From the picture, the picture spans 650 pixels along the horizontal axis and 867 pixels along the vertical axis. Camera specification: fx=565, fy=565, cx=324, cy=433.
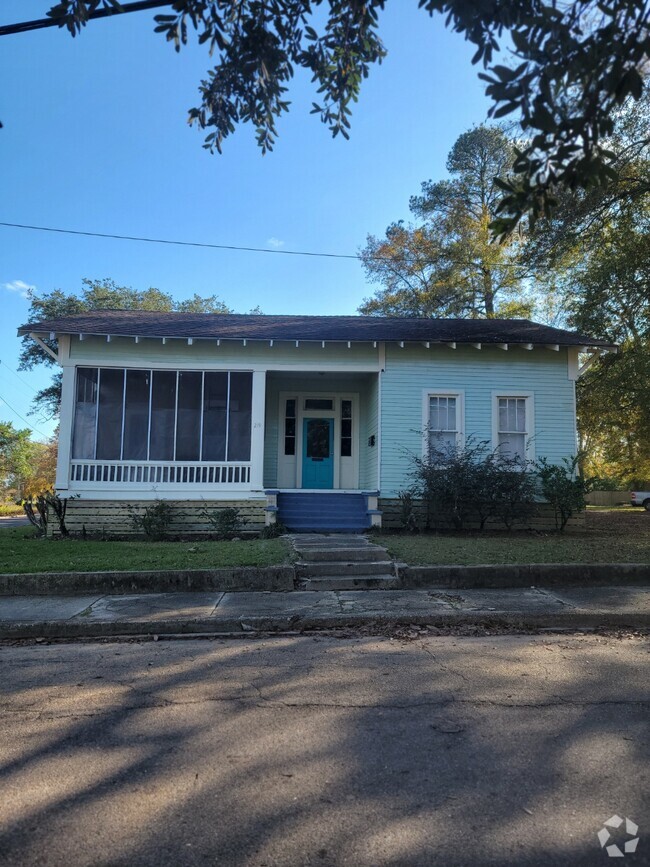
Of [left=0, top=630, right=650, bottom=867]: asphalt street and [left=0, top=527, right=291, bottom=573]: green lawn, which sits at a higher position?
[left=0, top=527, right=291, bottom=573]: green lawn

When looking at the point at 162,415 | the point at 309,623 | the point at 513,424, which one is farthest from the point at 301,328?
the point at 309,623

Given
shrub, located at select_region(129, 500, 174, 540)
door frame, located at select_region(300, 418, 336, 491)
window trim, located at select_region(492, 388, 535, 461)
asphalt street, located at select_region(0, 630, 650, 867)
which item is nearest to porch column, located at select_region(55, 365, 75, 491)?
shrub, located at select_region(129, 500, 174, 540)

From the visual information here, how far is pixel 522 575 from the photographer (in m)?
7.53

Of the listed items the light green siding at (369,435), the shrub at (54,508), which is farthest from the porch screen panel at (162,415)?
the light green siding at (369,435)

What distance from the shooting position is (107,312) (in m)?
15.2

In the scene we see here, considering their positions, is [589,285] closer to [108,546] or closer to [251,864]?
[108,546]

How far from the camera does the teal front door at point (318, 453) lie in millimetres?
14562

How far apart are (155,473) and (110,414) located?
66.7 inches

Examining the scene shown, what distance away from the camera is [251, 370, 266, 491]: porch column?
494 inches

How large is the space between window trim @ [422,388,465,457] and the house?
0.11ft

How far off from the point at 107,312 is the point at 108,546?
7674 millimetres

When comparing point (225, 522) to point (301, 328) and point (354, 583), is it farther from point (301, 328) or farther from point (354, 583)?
point (301, 328)

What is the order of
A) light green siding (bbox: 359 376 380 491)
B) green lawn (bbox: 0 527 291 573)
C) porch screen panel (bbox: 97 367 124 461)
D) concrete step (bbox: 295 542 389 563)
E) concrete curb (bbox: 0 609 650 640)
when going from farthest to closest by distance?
light green siding (bbox: 359 376 380 491)
porch screen panel (bbox: 97 367 124 461)
concrete step (bbox: 295 542 389 563)
green lawn (bbox: 0 527 291 573)
concrete curb (bbox: 0 609 650 640)

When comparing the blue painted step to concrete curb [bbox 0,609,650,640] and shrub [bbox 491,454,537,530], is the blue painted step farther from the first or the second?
concrete curb [bbox 0,609,650,640]
